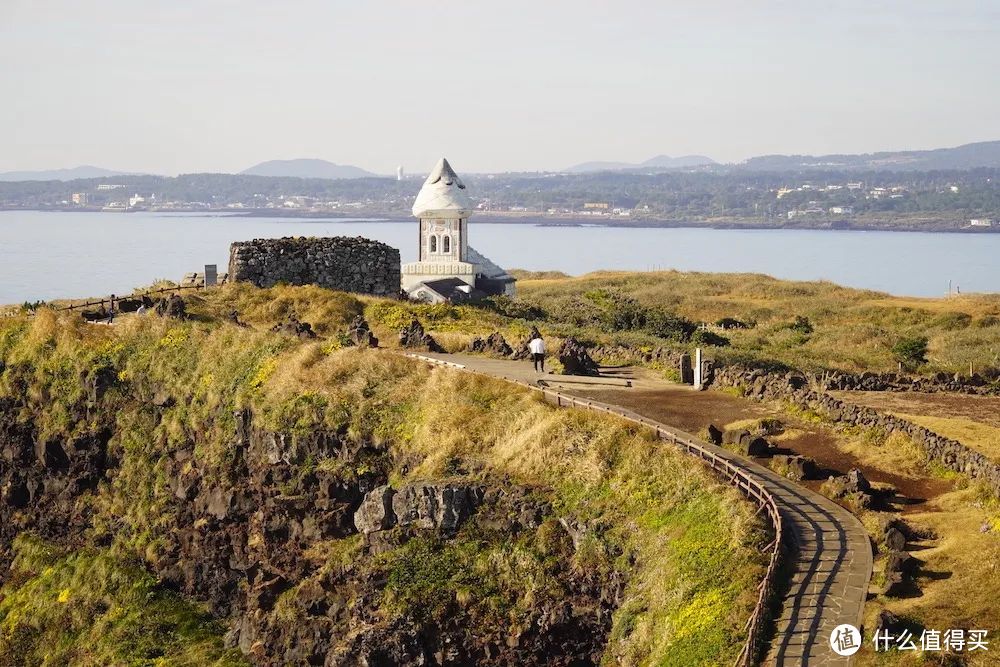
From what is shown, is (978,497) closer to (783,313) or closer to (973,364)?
(973,364)

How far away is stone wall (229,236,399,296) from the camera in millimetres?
41062

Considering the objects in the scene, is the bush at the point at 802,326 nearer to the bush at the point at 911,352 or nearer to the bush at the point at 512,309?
the bush at the point at 911,352

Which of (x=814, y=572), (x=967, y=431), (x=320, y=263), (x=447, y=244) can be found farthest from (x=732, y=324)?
(x=814, y=572)

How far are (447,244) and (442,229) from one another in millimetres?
772

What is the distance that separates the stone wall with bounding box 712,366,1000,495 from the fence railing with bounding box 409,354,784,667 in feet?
11.9

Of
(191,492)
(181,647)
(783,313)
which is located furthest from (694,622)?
(783,313)

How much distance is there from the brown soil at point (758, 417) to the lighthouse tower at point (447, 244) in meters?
29.7

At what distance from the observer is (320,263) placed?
42750 millimetres

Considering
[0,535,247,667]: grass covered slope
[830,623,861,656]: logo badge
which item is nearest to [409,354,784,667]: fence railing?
[830,623,861,656]: logo badge

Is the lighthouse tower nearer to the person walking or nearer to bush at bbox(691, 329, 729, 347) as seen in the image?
bush at bbox(691, 329, 729, 347)

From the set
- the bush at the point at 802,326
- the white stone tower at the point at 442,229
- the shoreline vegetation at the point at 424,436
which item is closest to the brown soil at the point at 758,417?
the shoreline vegetation at the point at 424,436

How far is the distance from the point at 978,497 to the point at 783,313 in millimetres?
47514

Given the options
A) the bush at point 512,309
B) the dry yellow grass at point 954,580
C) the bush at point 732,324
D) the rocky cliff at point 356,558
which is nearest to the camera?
the dry yellow grass at point 954,580

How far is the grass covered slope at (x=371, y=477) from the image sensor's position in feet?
65.0
